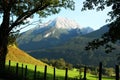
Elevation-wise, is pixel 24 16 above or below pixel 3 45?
above

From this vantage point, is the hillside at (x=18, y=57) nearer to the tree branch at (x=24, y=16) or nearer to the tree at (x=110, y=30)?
the tree branch at (x=24, y=16)

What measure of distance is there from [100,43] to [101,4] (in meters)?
4.12

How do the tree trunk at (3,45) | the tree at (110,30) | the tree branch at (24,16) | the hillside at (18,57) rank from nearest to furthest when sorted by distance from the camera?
the tree at (110,30), the tree trunk at (3,45), the tree branch at (24,16), the hillside at (18,57)

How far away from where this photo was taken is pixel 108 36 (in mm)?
31172

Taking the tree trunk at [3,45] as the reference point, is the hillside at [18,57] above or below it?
above

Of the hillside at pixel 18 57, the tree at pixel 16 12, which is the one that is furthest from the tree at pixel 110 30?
the hillside at pixel 18 57

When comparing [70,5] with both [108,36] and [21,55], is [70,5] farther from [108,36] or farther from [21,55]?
[21,55]

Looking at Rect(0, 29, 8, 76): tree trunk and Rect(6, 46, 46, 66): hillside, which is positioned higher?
Rect(6, 46, 46, 66): hillside

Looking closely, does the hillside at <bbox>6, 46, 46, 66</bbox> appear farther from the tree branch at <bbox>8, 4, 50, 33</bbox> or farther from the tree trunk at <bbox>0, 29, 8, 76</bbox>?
the tree branch at <bbox>8, 4, 50, 33</bbox>

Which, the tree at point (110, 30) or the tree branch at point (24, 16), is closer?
the tree at point (110, 30)

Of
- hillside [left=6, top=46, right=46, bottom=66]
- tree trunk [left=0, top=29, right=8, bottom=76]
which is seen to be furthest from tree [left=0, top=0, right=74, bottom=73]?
hillside [left=6, top=46, right=46, bottom=66]

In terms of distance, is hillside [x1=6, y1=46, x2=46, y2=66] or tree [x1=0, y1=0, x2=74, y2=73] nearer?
tree [x1=0, y1=0, x2=74, y2=73]

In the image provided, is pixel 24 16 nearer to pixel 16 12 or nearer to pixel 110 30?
pixel 16 12

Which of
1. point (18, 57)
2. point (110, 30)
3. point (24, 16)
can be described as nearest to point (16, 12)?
point (24, 16)
